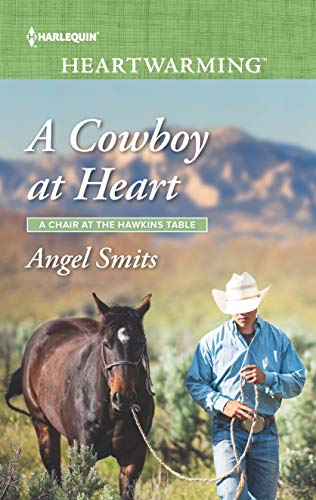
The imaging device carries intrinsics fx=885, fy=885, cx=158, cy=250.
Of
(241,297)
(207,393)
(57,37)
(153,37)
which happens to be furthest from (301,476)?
(57,37)

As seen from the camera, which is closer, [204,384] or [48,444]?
[204,384]

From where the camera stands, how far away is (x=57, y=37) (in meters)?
6.80

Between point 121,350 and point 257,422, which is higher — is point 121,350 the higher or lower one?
the higher one

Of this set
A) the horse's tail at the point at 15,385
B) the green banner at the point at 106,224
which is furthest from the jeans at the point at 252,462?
the horse's tail at the point at 15,385

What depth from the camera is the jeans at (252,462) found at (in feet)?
17.6

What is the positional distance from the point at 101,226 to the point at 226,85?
4.95ft

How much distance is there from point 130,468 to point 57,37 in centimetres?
328

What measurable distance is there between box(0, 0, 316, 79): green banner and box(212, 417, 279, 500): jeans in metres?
2.90

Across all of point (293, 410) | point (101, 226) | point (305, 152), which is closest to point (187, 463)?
point (293, 410)

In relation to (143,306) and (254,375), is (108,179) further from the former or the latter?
(254,375)

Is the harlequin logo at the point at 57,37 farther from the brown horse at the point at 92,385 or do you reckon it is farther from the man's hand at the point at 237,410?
the man's hand at the point at 237,410

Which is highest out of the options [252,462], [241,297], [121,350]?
[241,297]

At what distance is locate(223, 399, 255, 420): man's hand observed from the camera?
5.27 meters

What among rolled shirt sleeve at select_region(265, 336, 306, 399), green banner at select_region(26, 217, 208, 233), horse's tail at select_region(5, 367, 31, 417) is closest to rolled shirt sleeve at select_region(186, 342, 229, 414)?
rolled shirt sleeve at select_region(265, 336, 306, 399)
